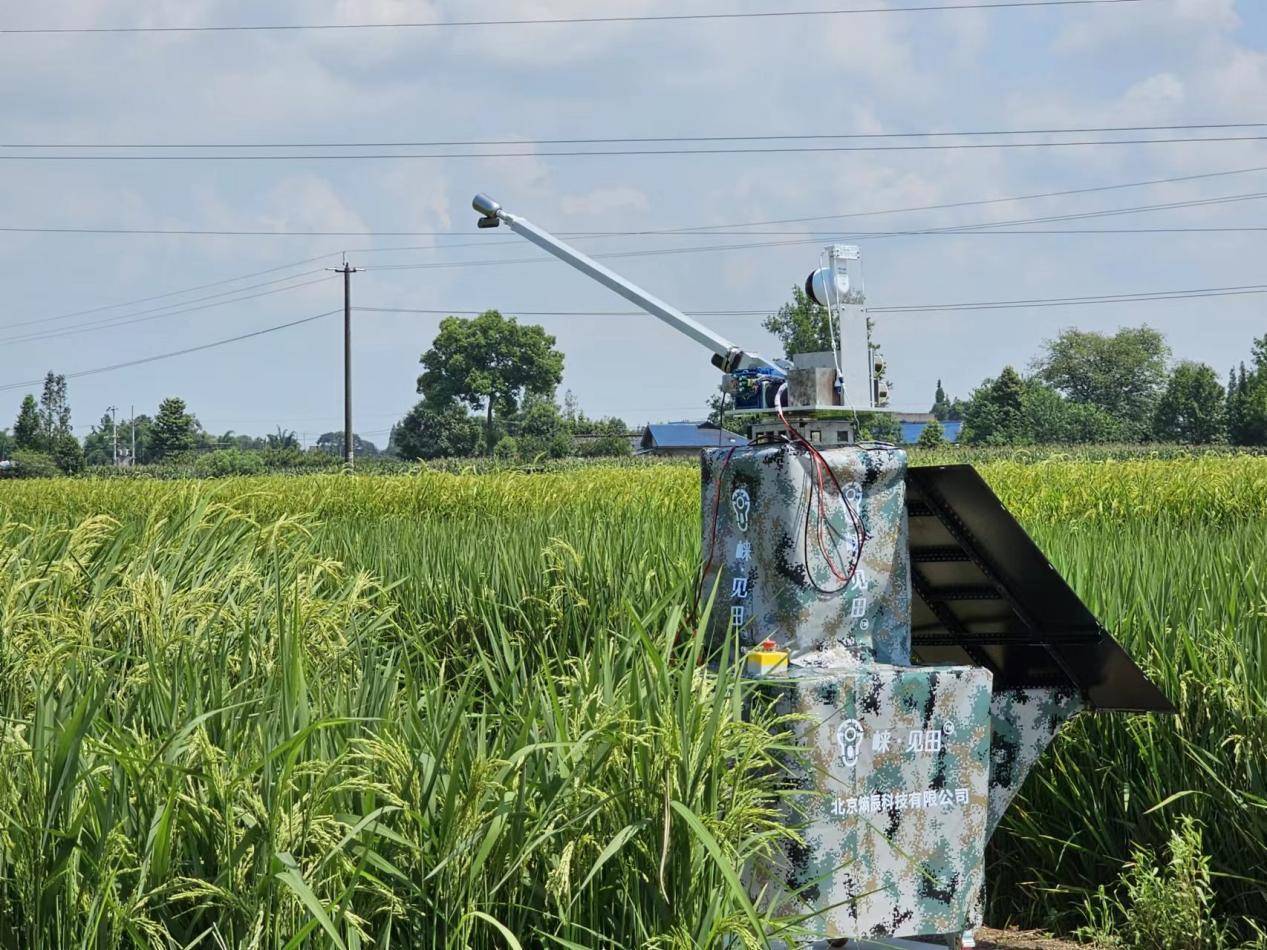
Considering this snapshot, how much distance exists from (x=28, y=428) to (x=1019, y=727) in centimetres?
8629

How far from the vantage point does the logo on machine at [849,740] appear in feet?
12.6

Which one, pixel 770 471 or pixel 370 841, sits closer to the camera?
pixel 370 841

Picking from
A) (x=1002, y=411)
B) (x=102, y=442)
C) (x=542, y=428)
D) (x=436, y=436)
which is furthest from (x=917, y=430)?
(x=102, y=442)

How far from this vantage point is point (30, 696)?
3.97 metres

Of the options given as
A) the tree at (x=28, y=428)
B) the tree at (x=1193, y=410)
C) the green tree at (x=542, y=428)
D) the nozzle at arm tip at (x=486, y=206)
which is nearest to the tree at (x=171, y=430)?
the tree at (x=28, y=428)

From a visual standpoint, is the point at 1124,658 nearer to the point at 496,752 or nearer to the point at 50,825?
the point at 496,752

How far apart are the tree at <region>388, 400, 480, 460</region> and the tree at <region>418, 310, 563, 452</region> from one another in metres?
4.68

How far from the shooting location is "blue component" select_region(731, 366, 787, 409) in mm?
4488

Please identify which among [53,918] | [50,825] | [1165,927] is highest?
[50,825]

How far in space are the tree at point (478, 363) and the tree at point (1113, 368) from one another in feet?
157

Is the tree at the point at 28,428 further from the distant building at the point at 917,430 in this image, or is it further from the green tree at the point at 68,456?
the distant building at the point at 917,430

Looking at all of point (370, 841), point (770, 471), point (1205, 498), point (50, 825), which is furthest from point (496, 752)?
point (1205, 498)

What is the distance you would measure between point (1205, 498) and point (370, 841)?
1143 centimetres

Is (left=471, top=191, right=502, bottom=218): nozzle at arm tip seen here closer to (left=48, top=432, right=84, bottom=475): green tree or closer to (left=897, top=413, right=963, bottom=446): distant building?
(left=897, top=413, right=963, bottom=446): distant building
